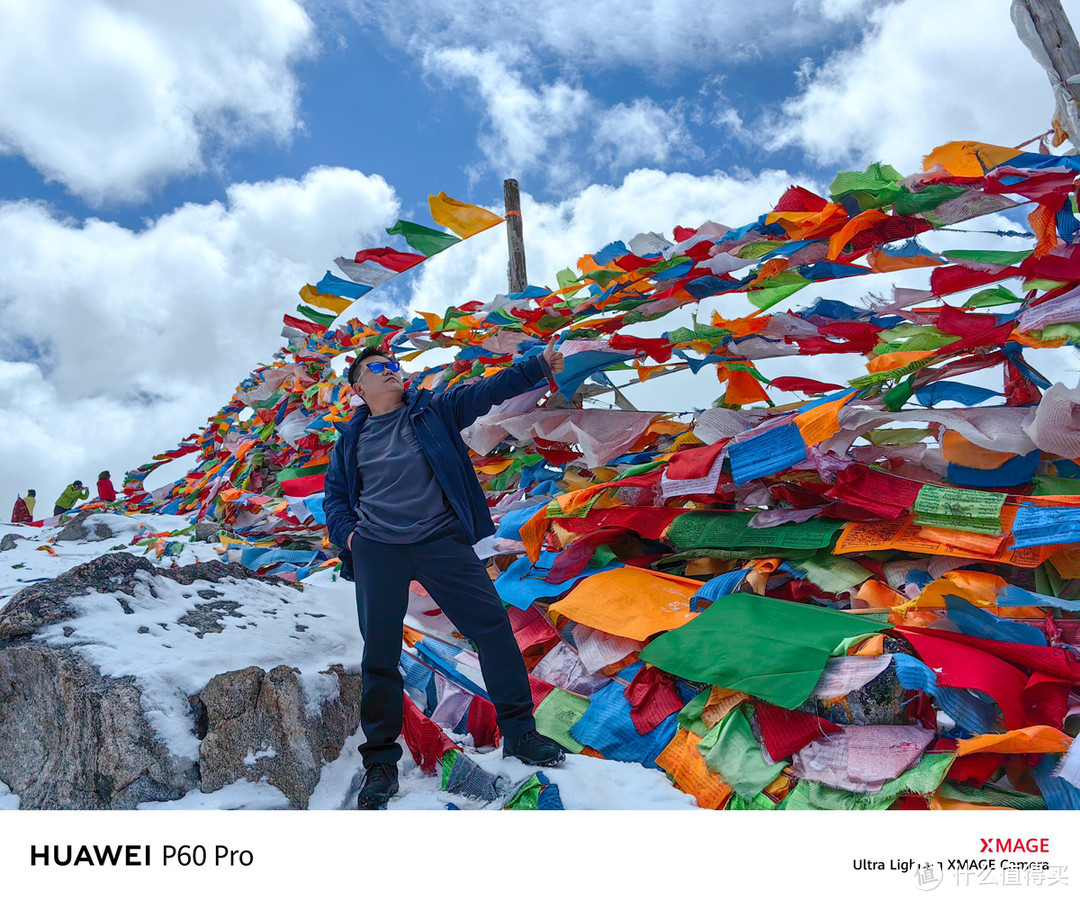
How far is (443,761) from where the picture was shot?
105 inches

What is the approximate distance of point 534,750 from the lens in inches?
103

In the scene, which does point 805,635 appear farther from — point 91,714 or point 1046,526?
point 91,714

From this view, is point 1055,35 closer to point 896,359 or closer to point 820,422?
point 896,359

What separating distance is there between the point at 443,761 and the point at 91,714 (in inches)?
45.4

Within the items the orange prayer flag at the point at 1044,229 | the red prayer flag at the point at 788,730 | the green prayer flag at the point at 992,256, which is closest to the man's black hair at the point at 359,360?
the red prayer flag at the point at 788,730

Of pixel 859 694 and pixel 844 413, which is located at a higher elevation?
pixel 844 413

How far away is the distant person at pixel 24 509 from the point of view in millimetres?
10500

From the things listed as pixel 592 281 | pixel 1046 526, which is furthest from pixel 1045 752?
pixel 592 281

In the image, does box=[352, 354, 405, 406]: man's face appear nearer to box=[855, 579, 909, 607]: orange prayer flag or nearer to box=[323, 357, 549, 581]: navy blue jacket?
box=[323, 357, 549, 581]: navy blue jacket

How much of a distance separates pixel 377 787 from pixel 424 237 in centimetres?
367

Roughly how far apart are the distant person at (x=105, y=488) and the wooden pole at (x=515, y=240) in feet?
24.1

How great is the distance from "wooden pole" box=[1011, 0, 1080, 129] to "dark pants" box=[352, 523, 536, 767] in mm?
4312

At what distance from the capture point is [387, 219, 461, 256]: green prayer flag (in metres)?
5.03
